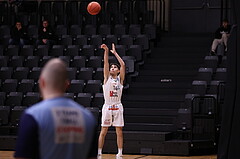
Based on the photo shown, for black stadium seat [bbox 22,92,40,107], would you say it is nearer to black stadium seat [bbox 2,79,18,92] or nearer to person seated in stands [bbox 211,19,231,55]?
black stadium seat [bbox 2,79,18,92]

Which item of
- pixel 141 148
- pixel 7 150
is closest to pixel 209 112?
pixel 141 148

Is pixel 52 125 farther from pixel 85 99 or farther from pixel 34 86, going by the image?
pixel 34 86

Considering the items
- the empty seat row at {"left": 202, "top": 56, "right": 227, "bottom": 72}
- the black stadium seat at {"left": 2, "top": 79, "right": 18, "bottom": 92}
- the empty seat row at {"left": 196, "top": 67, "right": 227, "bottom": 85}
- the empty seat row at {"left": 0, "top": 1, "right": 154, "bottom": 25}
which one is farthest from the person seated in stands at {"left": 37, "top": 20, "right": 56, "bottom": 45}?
the empty seat row at {"left": 196, "top": 67, "right": 227, "bottom": 85}

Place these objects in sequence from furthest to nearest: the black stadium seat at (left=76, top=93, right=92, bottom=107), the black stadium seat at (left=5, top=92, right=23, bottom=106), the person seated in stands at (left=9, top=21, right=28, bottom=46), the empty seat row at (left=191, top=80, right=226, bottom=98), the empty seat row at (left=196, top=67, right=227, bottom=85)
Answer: the person seated in stands at (left=9, top=21, right=28, bottom=46) < the black stadium seat at (left=5, top=92, right=23, bottom=106) < the empty seat row at (left=196, top=67, right=227, bottom=85) < the black stadium seat at (left=76, top=93, right=92, bottom=107) < the empty seat row at (left=191, top=80, right=226, bottom=98)

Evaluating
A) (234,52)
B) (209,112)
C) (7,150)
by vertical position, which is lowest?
(7,150)

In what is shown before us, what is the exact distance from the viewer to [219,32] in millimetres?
14375

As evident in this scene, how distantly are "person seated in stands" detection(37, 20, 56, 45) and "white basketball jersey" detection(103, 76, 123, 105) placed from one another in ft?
18.2

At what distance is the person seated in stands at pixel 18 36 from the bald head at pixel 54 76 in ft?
42.1

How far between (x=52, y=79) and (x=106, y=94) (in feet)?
23.7

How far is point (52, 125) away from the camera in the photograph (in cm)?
314

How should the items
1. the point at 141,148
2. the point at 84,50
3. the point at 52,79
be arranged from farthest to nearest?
the point at 84,50 → the point at 141,148 → the point at 52,79

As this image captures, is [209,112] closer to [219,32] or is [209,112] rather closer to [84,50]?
[219,32]

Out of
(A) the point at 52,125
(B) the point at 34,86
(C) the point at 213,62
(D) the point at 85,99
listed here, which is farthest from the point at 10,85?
(A) the point at 52,125

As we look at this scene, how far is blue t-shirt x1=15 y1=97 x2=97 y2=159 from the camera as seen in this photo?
3.11 m
